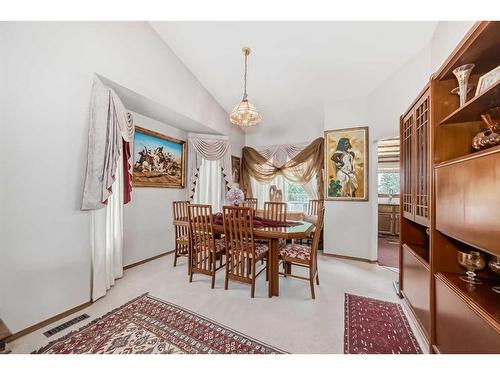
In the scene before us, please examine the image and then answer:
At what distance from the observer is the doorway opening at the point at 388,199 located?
457cm

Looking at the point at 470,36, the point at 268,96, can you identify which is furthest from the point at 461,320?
the point at 268,96

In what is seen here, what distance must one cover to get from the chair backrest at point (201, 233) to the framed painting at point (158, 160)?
1.33m

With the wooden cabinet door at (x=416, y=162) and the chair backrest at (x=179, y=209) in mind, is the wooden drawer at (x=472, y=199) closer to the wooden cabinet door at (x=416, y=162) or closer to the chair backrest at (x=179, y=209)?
the wooden cabinet door at (x=416, y=162)

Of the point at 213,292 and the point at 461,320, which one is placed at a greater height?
the point at 461,320

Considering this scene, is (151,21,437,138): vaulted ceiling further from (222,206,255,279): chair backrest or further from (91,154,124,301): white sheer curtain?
(222,206,255,279): chair backrest

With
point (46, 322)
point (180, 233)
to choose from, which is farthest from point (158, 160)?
point (46, 322)

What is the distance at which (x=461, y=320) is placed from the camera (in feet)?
3.81

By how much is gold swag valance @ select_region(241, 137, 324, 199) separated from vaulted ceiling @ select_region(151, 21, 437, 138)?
3.16 ft

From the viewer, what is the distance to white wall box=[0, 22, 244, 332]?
1.64m

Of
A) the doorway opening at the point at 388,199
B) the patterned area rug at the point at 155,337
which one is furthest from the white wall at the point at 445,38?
the patterned area rug at the point at 155,337

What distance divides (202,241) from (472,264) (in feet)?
8.08

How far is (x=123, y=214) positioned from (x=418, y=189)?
143 inches

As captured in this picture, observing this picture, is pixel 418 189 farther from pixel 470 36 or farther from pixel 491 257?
pixel 470 36

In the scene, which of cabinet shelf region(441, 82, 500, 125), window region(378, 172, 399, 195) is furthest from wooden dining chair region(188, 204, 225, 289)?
window region(378, 172, 399, 195)
